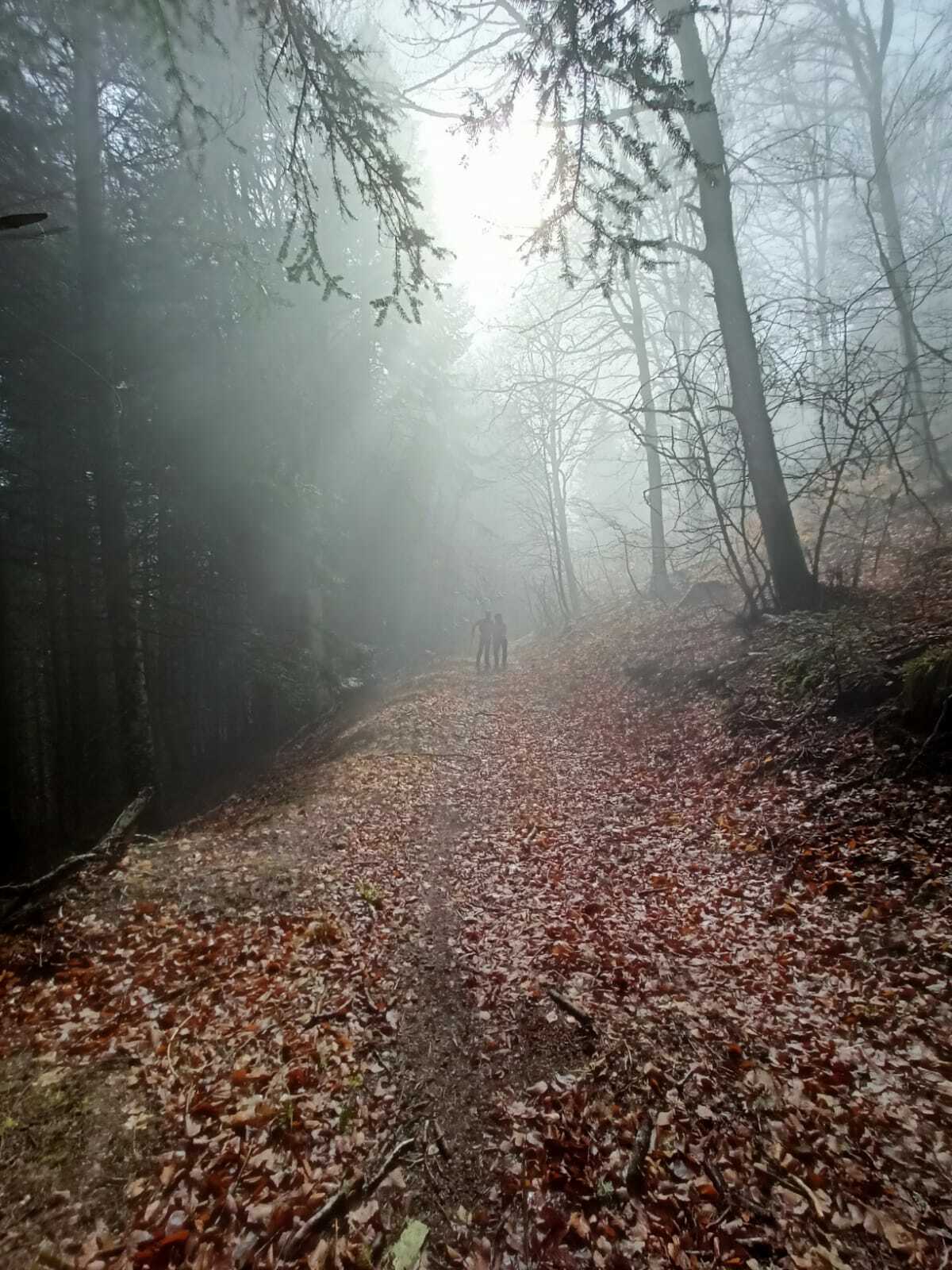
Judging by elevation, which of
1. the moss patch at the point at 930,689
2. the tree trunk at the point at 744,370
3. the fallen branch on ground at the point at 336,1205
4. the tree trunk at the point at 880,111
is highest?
the tree trunk at the point at 880,111

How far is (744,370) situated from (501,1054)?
9.28 metres

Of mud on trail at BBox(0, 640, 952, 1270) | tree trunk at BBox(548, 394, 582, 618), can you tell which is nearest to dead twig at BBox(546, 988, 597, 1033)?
mud on trail at BBox(0, 640, 952, 1270)

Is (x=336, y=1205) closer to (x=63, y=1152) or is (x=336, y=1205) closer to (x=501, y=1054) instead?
(x=501, y=1054)

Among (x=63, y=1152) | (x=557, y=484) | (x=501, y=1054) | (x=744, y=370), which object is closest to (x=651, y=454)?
(x=557, y=484)

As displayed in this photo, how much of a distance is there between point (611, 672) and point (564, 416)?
33.3ft

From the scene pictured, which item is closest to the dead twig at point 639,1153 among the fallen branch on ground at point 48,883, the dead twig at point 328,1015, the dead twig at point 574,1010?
the dead twig at point 574,1010

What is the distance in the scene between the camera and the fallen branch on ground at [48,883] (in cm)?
506

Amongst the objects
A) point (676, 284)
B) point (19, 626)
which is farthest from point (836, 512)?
point (19, 626)

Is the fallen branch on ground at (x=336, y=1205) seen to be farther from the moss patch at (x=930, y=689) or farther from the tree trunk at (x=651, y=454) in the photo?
the tree trunk at (x=651, y=454)

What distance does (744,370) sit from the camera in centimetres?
886

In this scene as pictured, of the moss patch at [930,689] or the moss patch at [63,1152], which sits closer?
the moss patch at [63,1152]

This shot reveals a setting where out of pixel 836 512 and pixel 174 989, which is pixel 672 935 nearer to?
pixel 174 989

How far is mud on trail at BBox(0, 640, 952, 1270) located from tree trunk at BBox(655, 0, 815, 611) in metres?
4.28

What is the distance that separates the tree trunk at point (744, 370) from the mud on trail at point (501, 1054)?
428 cm
